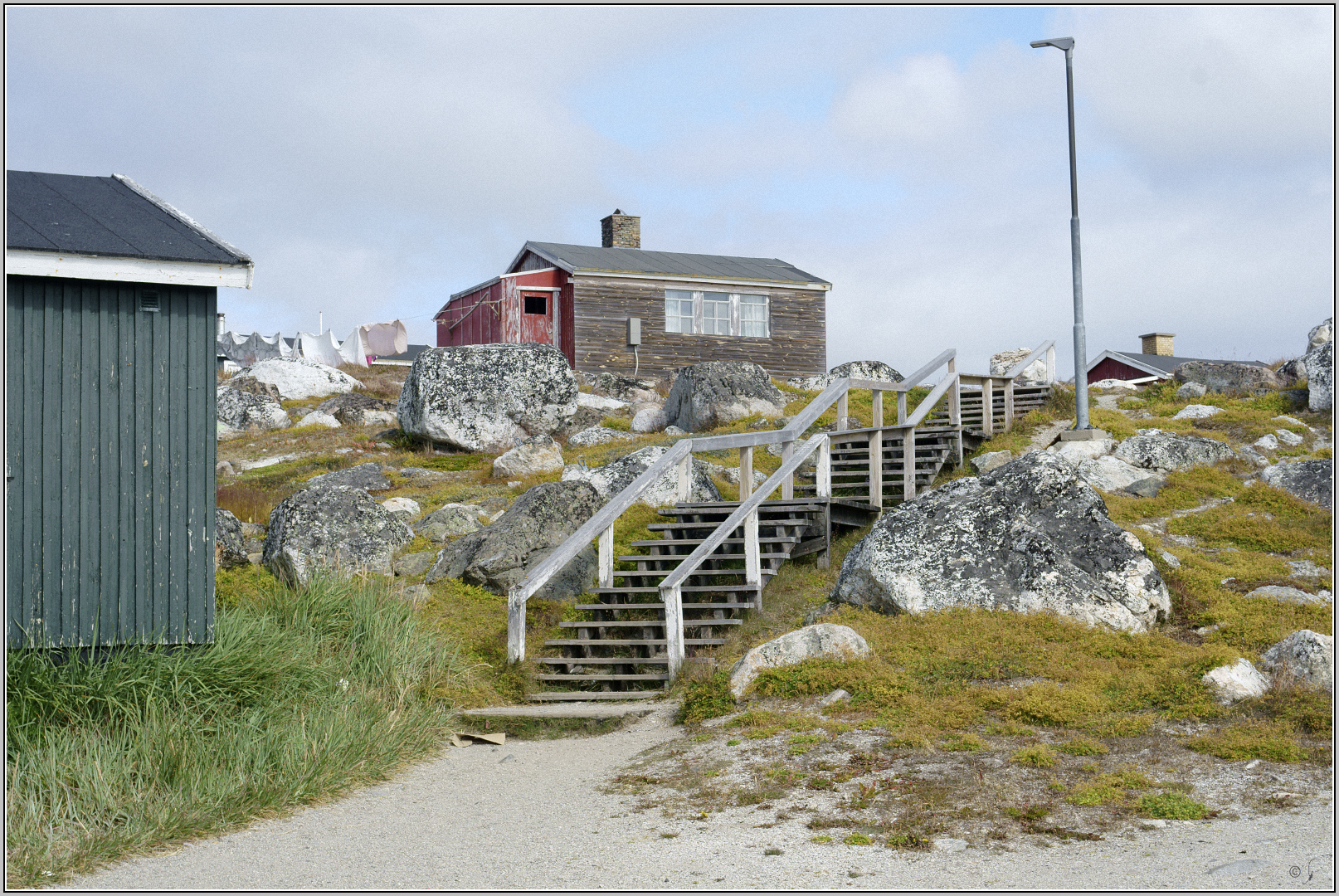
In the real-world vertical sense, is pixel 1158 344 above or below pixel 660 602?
above

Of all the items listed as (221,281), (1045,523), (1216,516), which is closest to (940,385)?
(1216,516)

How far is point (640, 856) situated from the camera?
5395 mm

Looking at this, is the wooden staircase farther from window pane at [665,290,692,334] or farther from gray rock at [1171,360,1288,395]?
window pane at [665,290,692,334]

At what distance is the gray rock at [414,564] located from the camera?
1184cm

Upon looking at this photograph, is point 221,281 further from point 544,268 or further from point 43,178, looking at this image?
point 544,268

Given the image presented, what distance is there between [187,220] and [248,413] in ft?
55.4

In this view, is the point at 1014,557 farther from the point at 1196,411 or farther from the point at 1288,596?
the point at 1196,411

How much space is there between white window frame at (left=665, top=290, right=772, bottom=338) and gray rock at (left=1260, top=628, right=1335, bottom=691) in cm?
2455

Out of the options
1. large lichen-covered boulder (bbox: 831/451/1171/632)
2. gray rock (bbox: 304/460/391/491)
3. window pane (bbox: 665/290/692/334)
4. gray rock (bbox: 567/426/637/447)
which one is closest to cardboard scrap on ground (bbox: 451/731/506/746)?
large lichen-covered boulder (bbox: 831/451/1171/632)

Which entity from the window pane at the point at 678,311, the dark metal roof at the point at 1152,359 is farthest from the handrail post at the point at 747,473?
the dark metal roof at the point at 1152,359

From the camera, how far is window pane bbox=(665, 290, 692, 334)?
3119cm

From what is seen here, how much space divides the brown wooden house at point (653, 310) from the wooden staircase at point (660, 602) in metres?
18.8

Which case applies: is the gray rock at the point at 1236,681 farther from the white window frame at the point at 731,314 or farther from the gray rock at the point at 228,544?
the white window frame at the point at 731,314

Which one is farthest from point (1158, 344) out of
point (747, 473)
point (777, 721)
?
point (777, 721)
